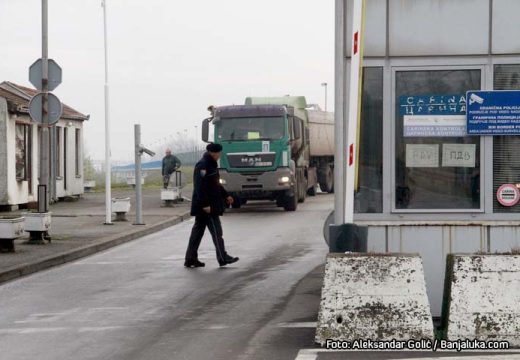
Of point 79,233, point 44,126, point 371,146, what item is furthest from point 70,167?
point 371,146

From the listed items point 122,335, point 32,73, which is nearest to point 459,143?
point 122,335

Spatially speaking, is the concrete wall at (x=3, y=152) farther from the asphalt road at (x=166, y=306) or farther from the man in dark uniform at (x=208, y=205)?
the man in dark uniform at (x=208, y=205)

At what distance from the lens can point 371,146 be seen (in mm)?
11805

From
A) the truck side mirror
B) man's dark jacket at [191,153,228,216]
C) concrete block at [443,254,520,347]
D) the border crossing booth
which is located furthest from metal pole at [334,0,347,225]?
the truck side mirror

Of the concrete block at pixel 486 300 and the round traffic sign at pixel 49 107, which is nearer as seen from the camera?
the concrete block at pixel 486 300

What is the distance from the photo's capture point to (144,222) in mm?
26531

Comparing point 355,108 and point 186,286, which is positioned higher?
point 355,108

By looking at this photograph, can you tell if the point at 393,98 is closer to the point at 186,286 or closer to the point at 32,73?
the point at 186,286

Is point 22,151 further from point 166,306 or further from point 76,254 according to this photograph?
point 166,306

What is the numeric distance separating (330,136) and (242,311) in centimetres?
3385

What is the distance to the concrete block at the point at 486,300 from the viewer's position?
9.61 meters

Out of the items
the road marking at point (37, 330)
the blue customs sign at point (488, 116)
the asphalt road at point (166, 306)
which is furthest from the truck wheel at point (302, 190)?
the road marking at point (37, 330)

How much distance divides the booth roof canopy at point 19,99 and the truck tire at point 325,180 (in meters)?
9.57

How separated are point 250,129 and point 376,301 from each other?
22.8 m
